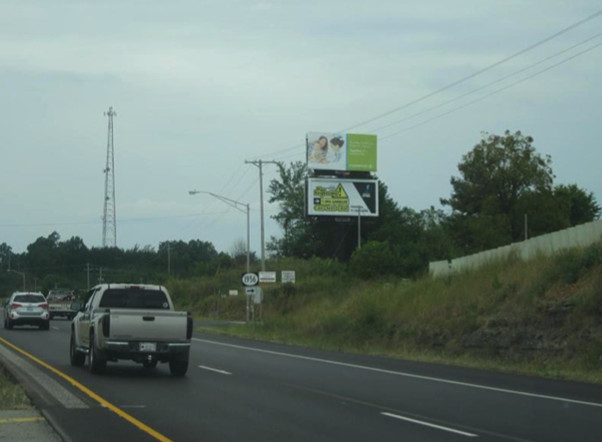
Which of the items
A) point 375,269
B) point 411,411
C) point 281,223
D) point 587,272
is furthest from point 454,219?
point 411,411

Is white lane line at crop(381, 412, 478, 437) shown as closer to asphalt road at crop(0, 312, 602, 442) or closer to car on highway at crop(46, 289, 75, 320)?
asphalt road at crop(0, 312, 602, 442)

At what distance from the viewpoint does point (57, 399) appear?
52.2 ft

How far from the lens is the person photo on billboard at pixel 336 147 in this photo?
75.6 meters

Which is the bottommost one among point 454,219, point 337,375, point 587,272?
point 337,375

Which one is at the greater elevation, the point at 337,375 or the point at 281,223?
the point at 281,223

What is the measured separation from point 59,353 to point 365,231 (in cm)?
6214

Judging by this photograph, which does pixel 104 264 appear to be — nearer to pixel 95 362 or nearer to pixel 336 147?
pixel 336 147

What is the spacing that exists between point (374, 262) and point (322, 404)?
4446 cm

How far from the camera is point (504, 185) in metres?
73.3

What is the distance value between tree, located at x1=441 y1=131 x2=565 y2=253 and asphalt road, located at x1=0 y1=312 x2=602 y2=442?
4617 centimetres

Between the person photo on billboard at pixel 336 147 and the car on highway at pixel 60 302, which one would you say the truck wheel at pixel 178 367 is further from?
the person photo on billboard at pixel 336 147

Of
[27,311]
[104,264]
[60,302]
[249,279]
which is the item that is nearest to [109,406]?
[249,279]

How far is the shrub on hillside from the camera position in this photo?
60.0m

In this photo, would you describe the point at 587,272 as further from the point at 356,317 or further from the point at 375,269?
the point at 375,269
